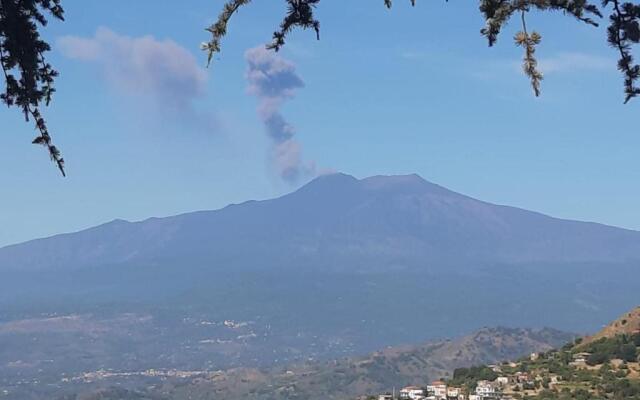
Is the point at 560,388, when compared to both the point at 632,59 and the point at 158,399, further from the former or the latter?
the point at 158,399

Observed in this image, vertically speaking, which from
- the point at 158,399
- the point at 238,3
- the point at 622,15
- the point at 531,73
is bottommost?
the point at 158,399

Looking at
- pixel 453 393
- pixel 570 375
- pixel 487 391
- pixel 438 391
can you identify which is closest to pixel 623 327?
pixel 570 375

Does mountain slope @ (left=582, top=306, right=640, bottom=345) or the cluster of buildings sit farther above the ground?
mountain slope @ (left=582, top=306, right=640, bottom=345)

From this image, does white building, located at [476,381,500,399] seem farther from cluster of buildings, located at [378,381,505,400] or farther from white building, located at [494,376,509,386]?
white building, located at [494,376,509,386]

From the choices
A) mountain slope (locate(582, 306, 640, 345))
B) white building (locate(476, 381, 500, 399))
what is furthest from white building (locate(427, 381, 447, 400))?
mountain slope (locate(582, 306, 640, 345))

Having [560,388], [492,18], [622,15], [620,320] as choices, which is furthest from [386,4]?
[620,320]

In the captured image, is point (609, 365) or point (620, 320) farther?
point (620, 320)

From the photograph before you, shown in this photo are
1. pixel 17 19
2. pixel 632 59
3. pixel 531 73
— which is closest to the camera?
pixel 531 73

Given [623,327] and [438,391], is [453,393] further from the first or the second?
[623,327]
